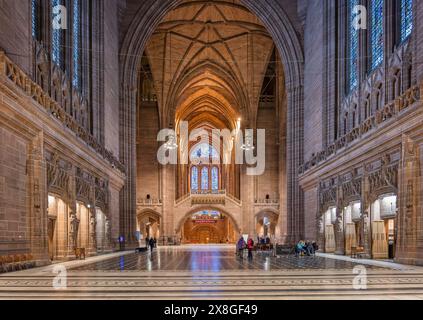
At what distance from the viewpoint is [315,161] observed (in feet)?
105

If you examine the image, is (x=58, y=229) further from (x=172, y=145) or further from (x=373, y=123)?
(x=172, y=145)

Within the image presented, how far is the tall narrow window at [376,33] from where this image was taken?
77.0 ft

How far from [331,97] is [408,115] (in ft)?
41.3

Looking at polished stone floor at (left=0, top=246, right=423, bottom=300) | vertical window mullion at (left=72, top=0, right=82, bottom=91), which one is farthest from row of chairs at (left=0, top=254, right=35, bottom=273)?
vertical window mullion at (left=72, top=0, right=82, bottom=91)

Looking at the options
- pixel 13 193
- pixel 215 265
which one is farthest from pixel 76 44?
pixel 215 265

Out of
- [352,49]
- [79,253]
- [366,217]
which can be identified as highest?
[352,49]

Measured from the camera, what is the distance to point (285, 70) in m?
38.4

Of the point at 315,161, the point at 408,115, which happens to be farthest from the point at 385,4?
the point at 315,161

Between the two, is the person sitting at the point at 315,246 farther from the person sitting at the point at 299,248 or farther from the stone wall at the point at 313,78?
the stone wall at the point at 313,78

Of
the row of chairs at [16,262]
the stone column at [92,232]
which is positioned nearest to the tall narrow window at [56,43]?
the stone column at [92,232]

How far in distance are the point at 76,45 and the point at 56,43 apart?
3701 mm

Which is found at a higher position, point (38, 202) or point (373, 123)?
point (373, 123)

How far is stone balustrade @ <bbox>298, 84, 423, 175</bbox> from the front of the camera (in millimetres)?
17922
